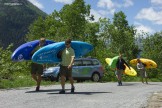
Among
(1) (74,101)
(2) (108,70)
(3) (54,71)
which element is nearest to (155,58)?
(2) (108,70)

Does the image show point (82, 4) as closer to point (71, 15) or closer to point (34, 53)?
point (71, 15)

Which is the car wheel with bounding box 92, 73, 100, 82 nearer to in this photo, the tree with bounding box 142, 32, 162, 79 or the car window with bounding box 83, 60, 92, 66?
the car window with bounding box 83, 60, 92, 66

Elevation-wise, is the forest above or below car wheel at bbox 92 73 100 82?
above

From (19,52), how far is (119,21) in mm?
63393

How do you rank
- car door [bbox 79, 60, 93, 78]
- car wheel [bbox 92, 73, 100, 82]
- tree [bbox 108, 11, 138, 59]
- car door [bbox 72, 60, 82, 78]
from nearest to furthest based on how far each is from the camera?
car door [bbox 72, 60, 82, 78]
car door [bbox 79, 60, 93, 78]
car wheel [bbox 92, 73, 100, 82]
tree [bbox 108, 11, 138, 59]

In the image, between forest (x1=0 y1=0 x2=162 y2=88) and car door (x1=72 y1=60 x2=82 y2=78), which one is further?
forest (x1=0 y1=0 x2=162 y2=88)

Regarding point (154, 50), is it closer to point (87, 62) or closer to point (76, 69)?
point (87, 62)

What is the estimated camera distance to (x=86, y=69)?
28.9 metres

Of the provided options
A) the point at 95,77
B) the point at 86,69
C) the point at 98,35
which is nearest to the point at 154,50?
the point at 98,35

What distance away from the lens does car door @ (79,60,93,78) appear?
28609 millimetres

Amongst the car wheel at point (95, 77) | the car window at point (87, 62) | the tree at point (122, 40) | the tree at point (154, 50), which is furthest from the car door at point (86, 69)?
the tree at point (122, 40)

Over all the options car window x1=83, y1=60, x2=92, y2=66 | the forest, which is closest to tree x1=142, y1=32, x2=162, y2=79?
the forest

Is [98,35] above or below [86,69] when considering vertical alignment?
above

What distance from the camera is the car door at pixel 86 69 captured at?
28609 millimetres
